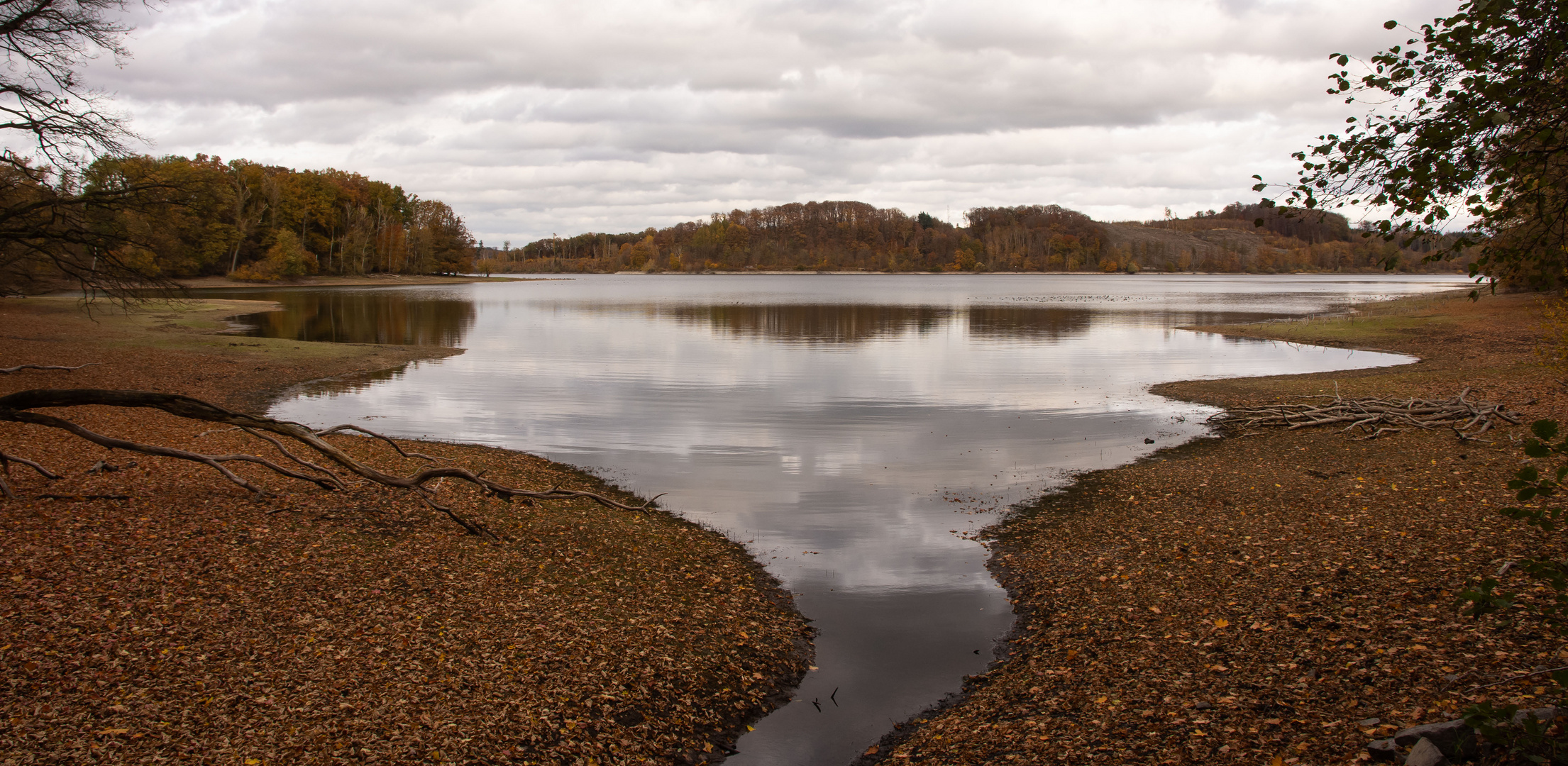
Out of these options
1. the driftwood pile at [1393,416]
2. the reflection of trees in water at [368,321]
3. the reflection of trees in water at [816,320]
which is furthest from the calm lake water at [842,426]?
the driftwood pile at [1393,416]

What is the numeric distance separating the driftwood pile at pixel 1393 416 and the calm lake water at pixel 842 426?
7.36 ft

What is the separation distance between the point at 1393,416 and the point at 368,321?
55787 mm

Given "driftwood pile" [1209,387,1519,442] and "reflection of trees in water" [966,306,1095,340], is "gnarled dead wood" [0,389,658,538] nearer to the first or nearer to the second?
"driftwood pile" [1209,387,1519,442]

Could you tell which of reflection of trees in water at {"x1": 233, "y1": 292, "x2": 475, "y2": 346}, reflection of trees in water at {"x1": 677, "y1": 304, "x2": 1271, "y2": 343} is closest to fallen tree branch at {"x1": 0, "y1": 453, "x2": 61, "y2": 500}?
reflection of trees in water at {"x1": 233, "y1": 292, "x2": 475, "y2": 346}

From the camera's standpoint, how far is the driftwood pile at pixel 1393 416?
16703 millimetres

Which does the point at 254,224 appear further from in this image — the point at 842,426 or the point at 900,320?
the point at 842,426

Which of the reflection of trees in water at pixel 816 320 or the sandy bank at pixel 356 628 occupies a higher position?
the reflection of trees in water at pixel 816 320

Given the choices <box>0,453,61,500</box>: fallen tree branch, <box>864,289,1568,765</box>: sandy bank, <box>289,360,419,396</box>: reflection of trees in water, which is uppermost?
<box>0,453,61,500</box>: fallen tree branch

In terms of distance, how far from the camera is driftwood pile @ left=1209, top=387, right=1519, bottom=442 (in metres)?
16.7

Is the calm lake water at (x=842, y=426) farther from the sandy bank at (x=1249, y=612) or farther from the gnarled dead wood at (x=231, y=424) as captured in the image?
the gnarled dead wood at (x=231, y=424)

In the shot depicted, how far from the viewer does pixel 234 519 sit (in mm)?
10094

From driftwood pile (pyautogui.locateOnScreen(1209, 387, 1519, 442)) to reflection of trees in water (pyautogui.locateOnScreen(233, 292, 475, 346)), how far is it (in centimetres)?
3653

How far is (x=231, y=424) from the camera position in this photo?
11.2 metres

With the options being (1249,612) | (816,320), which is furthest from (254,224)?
(1249,612)
